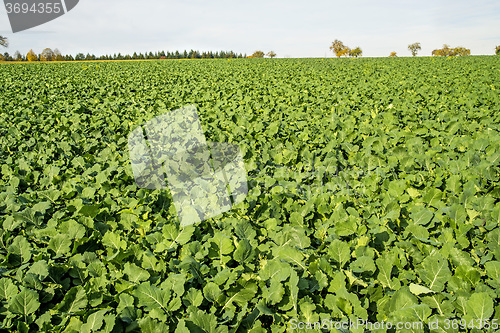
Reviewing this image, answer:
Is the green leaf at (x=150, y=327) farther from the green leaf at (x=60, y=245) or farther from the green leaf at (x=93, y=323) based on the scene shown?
the green leaf at (x=60, y=245)

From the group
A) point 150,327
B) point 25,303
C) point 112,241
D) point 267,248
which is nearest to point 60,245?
point 112,241

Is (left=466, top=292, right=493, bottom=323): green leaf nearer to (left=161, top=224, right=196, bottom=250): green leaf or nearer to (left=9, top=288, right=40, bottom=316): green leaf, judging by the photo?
(left=161, top=224, right=196, bottom=250): green leaf

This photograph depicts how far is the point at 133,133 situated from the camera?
19.1 ft

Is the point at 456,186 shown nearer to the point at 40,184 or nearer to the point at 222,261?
the point at 222,261

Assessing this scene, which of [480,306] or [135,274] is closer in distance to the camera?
[480,306]

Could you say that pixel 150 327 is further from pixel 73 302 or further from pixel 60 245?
pixel 60 245

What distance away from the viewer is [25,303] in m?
1.66

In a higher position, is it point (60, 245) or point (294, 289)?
point (60, 245)

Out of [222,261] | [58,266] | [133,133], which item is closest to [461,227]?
[222,261]

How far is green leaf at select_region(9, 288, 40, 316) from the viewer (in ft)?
5.35

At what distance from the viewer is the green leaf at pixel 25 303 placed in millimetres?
1630

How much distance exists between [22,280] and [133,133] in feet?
14.0

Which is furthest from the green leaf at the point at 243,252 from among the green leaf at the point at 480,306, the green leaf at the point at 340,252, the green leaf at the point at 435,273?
the green leaf at the point at 480,306

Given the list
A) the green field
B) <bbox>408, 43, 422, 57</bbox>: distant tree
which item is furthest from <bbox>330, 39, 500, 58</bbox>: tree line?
the green field
